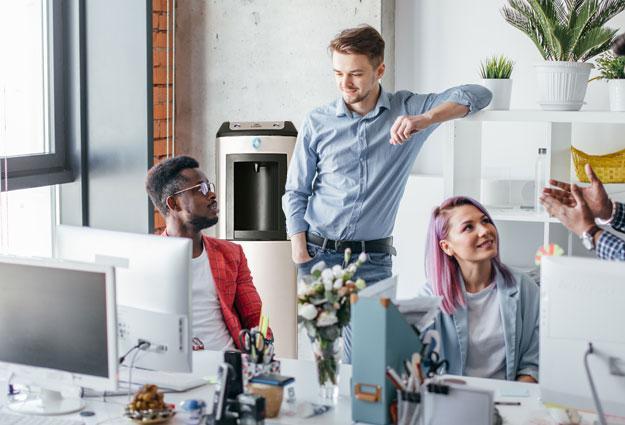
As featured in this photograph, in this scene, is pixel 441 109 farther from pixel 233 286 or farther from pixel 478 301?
pixel 233 286

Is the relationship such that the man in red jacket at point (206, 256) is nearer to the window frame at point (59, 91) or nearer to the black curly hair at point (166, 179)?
the black curly hair at point (166, 179)

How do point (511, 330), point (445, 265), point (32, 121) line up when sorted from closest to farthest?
point (511, 330), point (445, 265), point (32, 121)

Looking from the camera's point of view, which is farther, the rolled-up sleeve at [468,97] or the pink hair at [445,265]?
the rolled-up sleeve at [468,97]

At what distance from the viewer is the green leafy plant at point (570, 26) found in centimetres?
349

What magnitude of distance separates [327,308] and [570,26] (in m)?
1.72

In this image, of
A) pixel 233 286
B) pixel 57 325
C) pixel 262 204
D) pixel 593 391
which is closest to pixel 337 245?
pixel 233 286

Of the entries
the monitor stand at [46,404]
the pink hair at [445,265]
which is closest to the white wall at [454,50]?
the pink hair at [445,265]

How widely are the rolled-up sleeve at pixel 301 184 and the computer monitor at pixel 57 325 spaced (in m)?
1.47

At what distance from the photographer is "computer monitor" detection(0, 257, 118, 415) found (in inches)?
90.2

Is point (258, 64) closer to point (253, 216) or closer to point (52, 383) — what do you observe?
point (253, 216)

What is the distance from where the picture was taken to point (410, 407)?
2258 mm

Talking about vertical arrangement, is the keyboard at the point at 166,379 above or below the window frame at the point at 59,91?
below

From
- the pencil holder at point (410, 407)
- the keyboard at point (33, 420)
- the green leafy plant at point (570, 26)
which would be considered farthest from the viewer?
the green leafy plant at point (570, 26)

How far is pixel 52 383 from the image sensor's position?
239 cm
